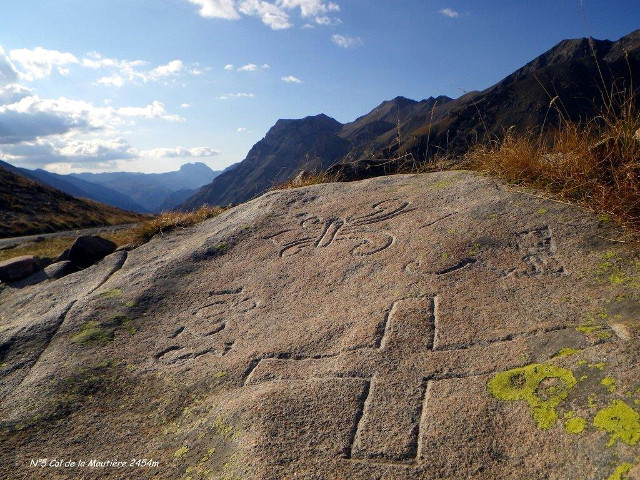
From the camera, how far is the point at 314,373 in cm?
309

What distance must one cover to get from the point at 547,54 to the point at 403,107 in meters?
43.9

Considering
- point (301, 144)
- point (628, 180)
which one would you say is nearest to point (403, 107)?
point (301, 144)

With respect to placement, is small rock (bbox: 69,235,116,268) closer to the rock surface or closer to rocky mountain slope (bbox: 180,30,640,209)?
the rock surface

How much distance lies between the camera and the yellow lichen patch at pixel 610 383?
233 cm

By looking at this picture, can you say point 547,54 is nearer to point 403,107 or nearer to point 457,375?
point 403,107

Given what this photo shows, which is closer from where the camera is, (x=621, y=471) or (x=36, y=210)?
(x=621, y=471)

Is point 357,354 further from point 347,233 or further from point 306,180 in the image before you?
point 306,180

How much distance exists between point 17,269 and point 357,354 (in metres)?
5.21

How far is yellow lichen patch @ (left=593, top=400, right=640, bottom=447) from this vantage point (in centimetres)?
208

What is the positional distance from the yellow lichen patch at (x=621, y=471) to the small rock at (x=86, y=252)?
6.19 m

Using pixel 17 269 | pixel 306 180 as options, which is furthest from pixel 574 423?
pixel 17 269

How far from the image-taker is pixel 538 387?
100 inches

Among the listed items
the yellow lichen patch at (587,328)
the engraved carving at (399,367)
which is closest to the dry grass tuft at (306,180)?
the engraved carving at (399,367)

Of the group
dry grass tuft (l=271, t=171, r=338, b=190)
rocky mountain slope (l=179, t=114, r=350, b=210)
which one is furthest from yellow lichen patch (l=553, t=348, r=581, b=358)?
rocky mountain slope (l=179, t=114, r=350, b=210)
